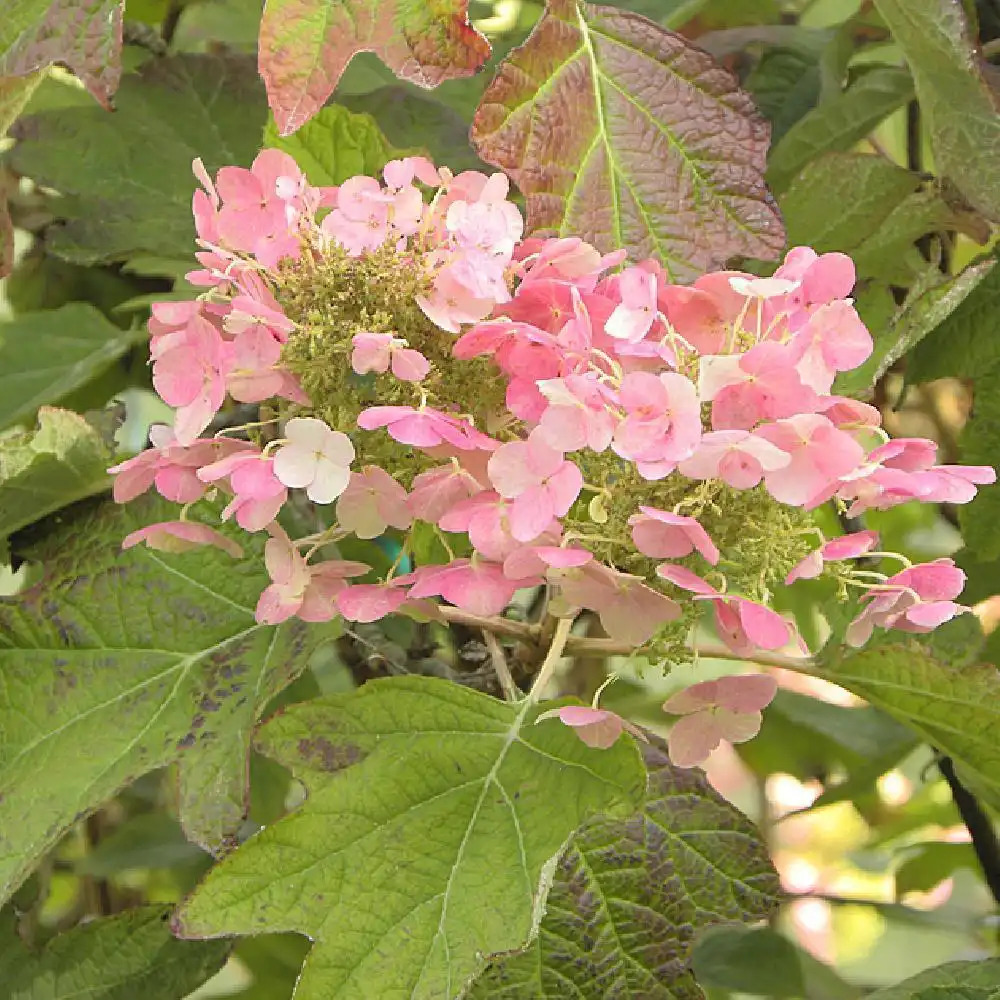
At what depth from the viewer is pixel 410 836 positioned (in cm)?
48

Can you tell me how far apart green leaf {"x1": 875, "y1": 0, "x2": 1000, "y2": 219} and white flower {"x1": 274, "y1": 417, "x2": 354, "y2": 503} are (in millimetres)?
328

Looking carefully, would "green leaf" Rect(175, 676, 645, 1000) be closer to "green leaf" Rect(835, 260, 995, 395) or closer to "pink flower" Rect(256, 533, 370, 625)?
"pink flower" Rect(256, 533, 370, 625)

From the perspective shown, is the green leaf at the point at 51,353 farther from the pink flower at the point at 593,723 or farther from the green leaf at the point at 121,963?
the pink flower at the point at 593,723

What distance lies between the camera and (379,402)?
449mm

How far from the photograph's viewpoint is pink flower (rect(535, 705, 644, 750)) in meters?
0.44

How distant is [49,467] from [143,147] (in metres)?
0.27

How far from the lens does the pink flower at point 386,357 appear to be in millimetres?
417

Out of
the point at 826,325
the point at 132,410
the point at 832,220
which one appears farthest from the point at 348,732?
the point at 132,410

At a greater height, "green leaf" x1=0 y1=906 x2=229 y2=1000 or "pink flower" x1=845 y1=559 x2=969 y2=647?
"pink flower" x1=845 y1=559 x2=969 y2=647

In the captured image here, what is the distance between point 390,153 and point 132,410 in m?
0.57

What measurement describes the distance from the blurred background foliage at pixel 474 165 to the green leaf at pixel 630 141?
0.10 metres

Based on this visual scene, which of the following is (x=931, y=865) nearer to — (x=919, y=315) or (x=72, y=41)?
(x=919, y=315)

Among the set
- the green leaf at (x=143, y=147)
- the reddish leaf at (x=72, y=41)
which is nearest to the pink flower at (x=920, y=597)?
the reddish leaf at (x=72, y=41)

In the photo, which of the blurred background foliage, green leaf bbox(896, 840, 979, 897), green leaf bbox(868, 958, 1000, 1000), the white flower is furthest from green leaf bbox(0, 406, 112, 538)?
green leaf bbox(896, 840, 979, 897)
